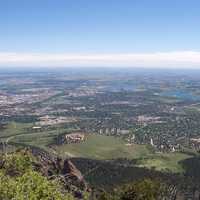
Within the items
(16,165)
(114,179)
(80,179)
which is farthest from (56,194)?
(114,179)

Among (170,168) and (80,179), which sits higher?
(80,179)

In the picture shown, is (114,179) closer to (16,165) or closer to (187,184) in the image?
(187,184)

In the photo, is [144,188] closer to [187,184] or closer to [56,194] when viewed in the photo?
[56,194]

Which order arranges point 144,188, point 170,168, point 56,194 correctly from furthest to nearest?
point 170,168, point 144,188, point 56,194

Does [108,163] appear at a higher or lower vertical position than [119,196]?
lower

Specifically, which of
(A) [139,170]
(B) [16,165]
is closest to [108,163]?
(A) [139,170]

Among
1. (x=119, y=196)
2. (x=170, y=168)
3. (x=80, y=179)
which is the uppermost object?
(x=119, y=196)

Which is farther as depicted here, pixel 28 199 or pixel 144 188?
pixel 144 188

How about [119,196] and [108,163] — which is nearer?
[119,196]

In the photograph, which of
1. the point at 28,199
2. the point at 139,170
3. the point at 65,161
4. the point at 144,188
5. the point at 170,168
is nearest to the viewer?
the point at 28,199
